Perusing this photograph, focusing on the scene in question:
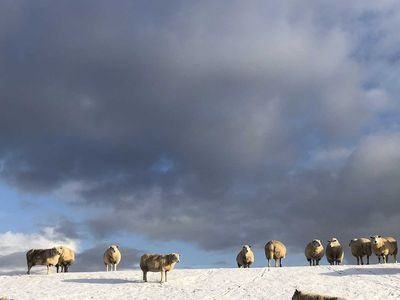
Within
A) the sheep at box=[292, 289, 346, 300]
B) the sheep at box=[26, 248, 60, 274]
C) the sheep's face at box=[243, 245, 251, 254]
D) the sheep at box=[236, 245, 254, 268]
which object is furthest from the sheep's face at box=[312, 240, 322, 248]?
the sheep at box=[292, 289, 346, 300]

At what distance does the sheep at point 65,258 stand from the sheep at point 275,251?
17.4m

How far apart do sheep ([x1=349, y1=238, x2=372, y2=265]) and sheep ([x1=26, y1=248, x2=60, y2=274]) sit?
27.0m

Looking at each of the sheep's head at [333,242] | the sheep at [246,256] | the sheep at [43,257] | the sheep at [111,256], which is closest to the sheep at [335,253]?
the sheep's head at [333,242]

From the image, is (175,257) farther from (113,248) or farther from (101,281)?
(113,248)

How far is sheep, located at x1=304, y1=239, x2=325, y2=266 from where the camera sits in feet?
170

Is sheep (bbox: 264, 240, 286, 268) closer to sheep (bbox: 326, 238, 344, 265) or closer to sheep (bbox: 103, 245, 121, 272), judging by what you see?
sheep (bbox: 326, 238, 344, 265)

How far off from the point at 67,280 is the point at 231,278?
11.3 metres

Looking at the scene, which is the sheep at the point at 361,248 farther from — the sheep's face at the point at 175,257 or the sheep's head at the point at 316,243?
the sheep's face at the point at 175,257

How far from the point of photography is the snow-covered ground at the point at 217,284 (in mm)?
34062

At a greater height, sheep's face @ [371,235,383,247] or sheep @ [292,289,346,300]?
sheep's face @ [371,235,383,247]

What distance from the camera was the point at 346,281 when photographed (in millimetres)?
37188

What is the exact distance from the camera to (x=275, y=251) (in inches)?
2012

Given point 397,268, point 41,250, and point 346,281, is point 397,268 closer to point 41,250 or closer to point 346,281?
point 346,281

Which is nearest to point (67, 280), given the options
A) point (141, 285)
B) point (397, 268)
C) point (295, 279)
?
point (141, 285)
